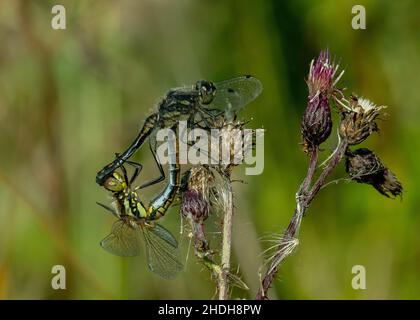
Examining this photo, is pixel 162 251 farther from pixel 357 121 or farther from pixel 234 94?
pixel 357 121

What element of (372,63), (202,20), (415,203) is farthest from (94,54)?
(415,203)

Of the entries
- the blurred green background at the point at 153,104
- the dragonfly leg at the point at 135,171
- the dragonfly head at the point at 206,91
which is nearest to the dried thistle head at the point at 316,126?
the dragonfly head at the point at 206,91

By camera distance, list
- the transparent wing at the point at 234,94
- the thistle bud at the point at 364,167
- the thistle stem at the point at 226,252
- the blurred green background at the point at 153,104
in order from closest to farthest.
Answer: the thistle stem at the point at 226,252
the thistle bud at the point at 364,167
the transparent wing at the point at 234,94
the blurred green background at the point at 153,104

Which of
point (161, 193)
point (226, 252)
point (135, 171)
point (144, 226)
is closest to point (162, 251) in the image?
point (144, 226)

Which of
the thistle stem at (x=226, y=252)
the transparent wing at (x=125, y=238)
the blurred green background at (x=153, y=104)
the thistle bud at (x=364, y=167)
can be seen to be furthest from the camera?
the blurred green background at (x=153, y=104)

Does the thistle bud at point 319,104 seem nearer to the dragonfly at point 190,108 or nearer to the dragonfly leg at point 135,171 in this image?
the dragonfly at point 190,108

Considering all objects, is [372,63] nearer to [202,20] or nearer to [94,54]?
[202,20]

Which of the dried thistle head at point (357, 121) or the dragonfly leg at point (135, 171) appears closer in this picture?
the dried thistle head at point (357, 121)

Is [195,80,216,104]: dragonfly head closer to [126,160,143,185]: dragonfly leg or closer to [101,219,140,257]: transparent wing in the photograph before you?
[126,160,143,185]: dragonfly leg
